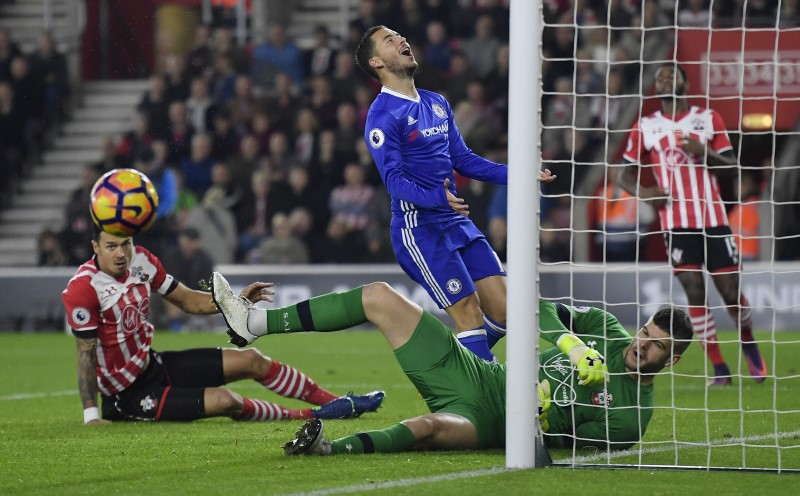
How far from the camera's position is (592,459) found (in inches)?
206

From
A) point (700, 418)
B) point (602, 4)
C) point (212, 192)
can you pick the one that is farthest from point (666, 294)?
point (700, 418)

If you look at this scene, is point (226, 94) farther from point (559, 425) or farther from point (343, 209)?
point (559, 425)

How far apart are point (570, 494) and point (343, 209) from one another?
1146 cm

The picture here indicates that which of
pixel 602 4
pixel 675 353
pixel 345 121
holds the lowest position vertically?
pixel 675 353

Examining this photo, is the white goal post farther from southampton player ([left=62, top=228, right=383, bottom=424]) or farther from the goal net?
southampton player ([left=62, top=228, right=383, bottom=424])

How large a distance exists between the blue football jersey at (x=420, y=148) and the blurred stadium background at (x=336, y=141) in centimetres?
598

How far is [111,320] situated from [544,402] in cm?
266

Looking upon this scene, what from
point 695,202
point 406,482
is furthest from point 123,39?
point 406,482

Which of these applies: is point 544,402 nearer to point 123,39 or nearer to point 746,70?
point 746,70

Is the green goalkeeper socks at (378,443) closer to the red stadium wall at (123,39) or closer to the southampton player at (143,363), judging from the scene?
the southampton player at (143,363)

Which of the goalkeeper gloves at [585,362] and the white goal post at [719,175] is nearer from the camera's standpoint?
the goalkeeper gloves at [585,362]

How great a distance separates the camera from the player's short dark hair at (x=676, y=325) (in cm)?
532

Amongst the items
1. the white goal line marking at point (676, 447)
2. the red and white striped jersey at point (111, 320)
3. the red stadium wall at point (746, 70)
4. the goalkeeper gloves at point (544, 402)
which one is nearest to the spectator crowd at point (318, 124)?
the red stadium wall at point (746, 70)

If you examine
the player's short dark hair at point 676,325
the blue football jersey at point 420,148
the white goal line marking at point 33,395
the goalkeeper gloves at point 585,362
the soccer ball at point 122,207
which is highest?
the blue football jersey at point 420,148
